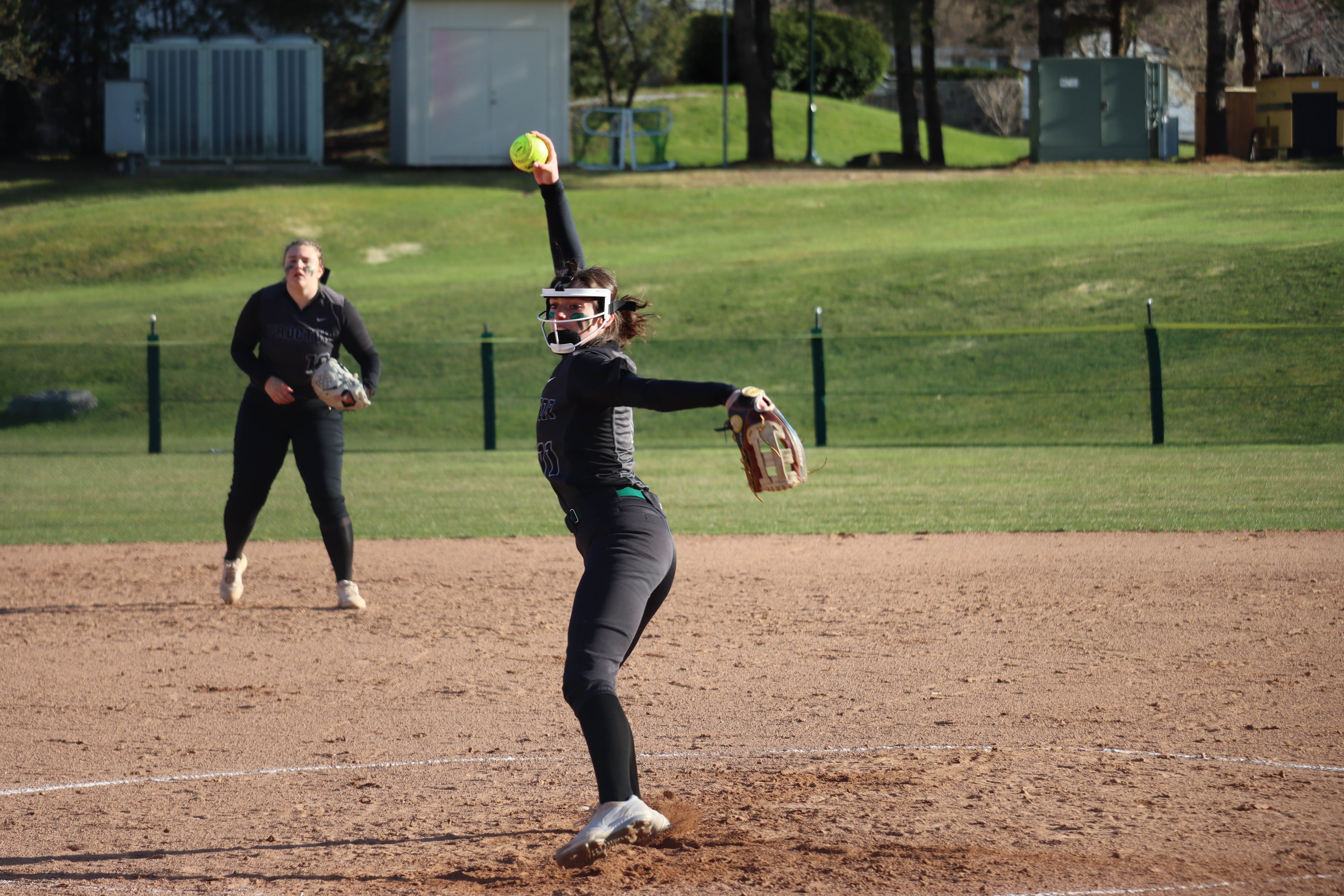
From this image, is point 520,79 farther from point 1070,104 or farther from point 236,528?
point 236,528

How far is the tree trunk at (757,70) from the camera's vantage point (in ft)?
107

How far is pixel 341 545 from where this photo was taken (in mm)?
7898

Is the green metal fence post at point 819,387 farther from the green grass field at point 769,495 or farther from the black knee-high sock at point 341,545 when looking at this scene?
the black knee-high sock at point 341,545

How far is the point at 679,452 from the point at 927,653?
9.88m

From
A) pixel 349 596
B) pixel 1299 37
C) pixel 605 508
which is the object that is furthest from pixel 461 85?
pixel 1299 37

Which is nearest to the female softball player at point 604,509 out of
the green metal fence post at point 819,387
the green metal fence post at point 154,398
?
the green metal fence post at point 819,387

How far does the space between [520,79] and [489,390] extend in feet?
48.9

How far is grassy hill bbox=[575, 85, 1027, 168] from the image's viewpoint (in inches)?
1549

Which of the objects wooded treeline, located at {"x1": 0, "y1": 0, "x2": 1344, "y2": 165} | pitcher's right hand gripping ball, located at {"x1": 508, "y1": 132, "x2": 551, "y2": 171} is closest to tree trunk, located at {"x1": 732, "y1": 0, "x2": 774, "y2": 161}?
wooded treeline, located at {"x1": 0, "y1": 0, "x2": 1344, "y2": 165}

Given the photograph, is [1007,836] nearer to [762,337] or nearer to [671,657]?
[671,657]

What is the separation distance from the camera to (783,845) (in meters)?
4.20

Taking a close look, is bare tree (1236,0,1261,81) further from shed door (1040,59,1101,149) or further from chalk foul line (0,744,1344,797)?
chalk foul line (0,744,1344,797)

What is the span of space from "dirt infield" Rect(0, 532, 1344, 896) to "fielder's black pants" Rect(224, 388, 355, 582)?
0.69m

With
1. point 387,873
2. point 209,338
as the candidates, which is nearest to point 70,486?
point 209,338
